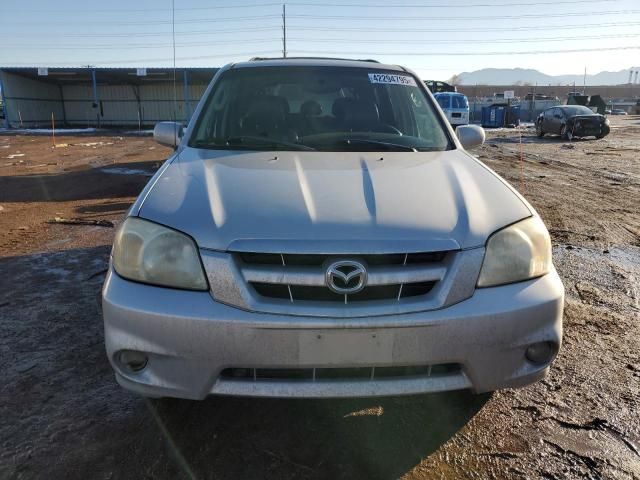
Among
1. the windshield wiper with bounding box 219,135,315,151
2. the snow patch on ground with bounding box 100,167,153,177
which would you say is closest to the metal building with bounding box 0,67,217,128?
the snow patch on ground with bounding box 100,167,153,177

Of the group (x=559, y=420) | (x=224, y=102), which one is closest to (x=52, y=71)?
(x=224, y=102)

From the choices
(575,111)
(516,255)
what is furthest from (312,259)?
(575,111)

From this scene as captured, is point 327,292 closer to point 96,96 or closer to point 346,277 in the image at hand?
point 346,277

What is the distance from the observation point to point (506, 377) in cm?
195

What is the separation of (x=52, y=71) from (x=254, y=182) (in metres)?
38.1

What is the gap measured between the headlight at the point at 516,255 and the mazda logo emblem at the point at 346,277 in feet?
1.58

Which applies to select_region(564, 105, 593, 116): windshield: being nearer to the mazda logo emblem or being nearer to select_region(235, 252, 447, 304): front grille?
select_region(235, 252, 447, 304): front grille

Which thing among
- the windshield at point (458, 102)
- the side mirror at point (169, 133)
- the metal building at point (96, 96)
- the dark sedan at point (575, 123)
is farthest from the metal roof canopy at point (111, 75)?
the side mirror at point (169, 133)

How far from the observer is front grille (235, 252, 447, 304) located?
5.96 ft

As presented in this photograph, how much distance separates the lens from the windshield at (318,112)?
9.68 feet

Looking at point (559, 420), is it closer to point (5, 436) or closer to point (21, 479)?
point (21, 479)

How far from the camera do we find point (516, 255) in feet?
6.61

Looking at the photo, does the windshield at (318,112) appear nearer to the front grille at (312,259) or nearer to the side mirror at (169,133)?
the side mirror at (169,133)

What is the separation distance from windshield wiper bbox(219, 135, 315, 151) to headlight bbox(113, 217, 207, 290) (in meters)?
1.00
